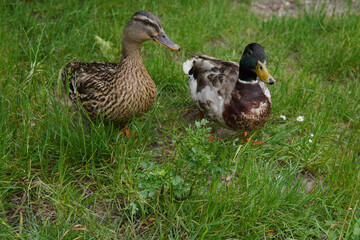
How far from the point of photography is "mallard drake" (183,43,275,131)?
9.68 feet

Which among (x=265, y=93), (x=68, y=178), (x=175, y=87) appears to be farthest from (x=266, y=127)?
(x=68, y=178)

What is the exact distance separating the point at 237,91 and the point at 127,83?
0.92 meters

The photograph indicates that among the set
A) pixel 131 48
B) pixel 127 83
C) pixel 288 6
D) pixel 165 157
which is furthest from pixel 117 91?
pixel 288 6

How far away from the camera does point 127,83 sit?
288cm

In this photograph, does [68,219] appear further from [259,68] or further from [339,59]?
[339,59]

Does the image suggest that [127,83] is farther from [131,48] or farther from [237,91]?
[237,91]

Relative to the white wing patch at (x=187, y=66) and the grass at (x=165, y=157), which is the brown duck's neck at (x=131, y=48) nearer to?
the grass at (x=165, y=157)

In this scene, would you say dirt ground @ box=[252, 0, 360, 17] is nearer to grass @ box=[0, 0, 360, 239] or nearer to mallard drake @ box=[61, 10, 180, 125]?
grass @ box=[0, 0, 360, 239]

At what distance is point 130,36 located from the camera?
2914mm

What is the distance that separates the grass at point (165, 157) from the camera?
7.52 feet

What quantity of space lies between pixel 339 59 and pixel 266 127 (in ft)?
5.38

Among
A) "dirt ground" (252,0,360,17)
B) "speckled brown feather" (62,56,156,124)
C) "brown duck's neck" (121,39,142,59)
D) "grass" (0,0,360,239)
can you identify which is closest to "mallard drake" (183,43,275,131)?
"grass" (0,0,360,239)

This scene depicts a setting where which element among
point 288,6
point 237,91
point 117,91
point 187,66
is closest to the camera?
point 117,91

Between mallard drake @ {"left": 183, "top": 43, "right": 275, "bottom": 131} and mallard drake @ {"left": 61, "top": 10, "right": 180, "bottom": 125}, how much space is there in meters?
0.50
